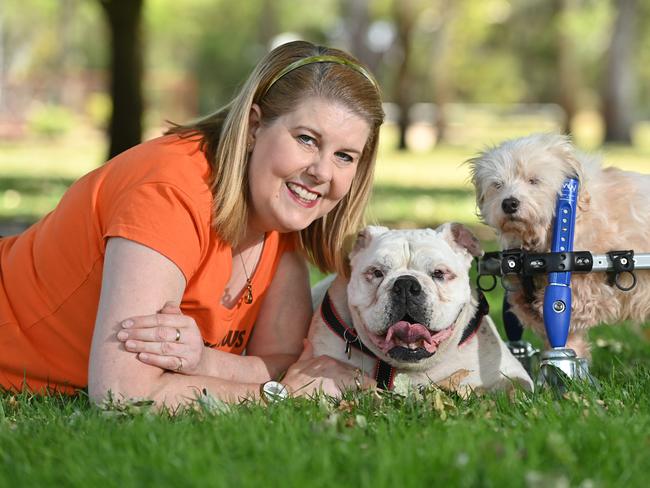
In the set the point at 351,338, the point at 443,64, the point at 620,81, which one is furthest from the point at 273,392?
the point at 620,81

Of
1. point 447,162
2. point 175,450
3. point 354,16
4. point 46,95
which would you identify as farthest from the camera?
point 46,95

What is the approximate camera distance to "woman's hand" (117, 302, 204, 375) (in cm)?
339

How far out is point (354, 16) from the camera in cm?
2755

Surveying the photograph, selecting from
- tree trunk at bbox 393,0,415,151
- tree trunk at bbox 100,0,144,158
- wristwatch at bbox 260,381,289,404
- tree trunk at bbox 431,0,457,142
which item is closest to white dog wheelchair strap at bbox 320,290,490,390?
wristwatch at bbox 260,381,289,404

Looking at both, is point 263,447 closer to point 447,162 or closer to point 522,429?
point 522,429

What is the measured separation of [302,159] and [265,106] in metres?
0.30

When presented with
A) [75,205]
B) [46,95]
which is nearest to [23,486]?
[75,205]

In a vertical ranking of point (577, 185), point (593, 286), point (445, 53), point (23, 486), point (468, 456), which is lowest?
point (23, 486)

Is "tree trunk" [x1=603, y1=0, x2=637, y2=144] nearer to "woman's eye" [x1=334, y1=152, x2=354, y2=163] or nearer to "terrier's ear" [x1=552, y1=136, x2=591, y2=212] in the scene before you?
"terrier's ear" [x1=552, y1=136, x2=591, y2=212]

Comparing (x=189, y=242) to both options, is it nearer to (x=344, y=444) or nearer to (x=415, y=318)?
(x=415, y=318)

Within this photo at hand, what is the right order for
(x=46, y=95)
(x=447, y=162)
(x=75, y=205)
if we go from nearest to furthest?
(x=75, y=205), (x=447, y=162), (x=46, y=95)

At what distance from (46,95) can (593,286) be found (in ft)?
146

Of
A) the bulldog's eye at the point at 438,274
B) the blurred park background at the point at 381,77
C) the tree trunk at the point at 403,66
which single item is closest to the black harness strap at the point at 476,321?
the bulldog's eye at the point at 438,274

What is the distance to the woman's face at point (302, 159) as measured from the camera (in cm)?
382
